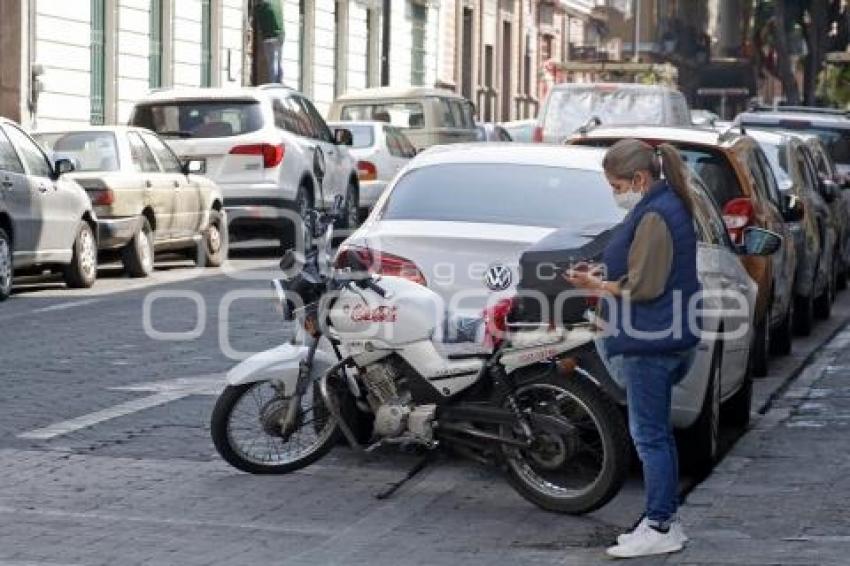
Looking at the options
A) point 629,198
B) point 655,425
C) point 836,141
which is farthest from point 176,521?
point 836,141

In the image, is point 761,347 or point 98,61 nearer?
point 761,347

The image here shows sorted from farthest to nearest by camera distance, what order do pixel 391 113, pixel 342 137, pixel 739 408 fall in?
pixel 391 113 < pixel 342 137 < pixel 739 408

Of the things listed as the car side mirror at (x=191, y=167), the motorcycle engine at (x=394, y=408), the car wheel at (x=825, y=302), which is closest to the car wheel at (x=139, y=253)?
the car side mirror at (x=191, y=167)

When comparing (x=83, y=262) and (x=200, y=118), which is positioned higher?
(x=200, y=118)

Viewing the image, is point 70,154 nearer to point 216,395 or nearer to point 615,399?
point 216,395

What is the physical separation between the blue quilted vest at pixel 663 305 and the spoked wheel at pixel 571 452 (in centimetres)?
62

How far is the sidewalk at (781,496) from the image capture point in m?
9.00

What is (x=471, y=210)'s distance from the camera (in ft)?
37.5

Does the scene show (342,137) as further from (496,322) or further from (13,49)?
(496,322)

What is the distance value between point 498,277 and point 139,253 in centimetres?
1307

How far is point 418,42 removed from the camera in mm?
58969

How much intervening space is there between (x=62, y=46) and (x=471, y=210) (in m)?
25.0

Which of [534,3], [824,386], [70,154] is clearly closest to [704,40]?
Result: [534,3]

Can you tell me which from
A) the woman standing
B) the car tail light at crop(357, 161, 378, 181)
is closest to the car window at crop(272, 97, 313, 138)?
the car tail light at crop(357, 161, 378, 181)
